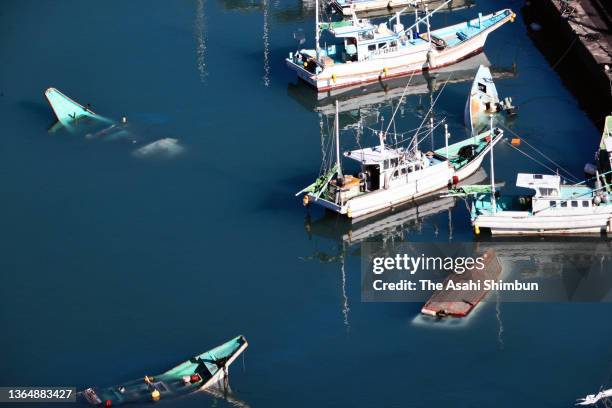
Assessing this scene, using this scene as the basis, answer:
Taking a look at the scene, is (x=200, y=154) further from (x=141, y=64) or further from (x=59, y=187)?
(x=141, y=64)

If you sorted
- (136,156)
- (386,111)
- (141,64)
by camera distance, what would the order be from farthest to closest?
(141,64) < (386,111) < (136,156)

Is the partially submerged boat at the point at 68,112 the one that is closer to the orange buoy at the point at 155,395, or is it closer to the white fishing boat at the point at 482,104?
the white fishing boat at the point at 482,104

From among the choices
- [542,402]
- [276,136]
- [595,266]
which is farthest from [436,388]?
[276,136]

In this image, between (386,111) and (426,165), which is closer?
(426,165)

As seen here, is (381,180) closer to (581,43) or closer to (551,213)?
(551,213)

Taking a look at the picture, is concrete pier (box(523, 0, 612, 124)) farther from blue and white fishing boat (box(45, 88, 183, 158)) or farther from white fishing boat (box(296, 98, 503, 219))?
blue and white fishing boat (box(45, 88, 183, 158))

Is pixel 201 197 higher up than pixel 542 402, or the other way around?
pixel 201 197

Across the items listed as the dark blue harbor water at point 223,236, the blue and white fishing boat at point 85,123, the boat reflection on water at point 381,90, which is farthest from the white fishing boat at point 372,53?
the blue and white fishing boat at point 85,123
